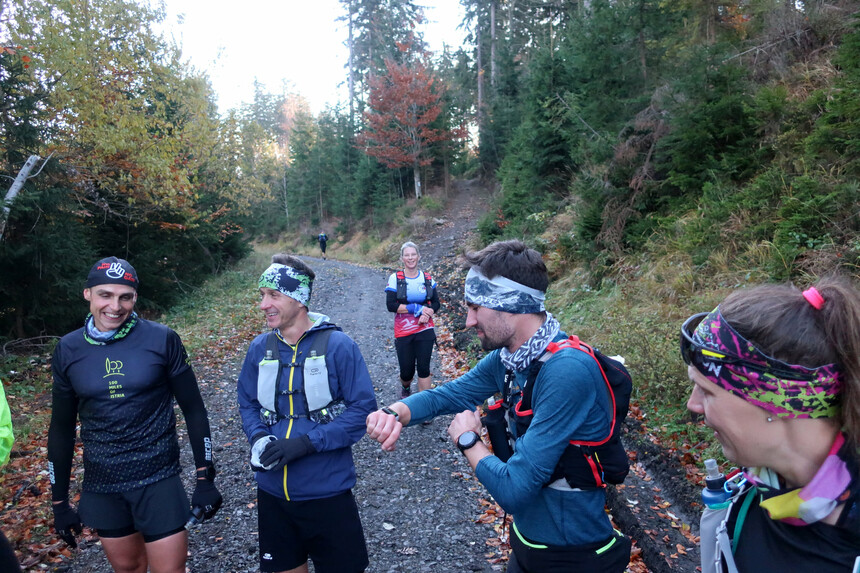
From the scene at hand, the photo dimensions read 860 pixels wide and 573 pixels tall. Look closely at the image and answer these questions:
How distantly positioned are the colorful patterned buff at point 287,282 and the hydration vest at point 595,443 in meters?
1.57

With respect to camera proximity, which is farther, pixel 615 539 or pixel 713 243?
pixel 713 243

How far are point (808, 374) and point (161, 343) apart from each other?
327 centimetres

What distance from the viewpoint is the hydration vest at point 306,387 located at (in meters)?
2.88

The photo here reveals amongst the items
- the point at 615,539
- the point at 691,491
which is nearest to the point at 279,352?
the point at 615,539

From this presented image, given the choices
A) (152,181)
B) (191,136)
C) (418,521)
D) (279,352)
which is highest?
(191,136)

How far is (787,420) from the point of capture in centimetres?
133

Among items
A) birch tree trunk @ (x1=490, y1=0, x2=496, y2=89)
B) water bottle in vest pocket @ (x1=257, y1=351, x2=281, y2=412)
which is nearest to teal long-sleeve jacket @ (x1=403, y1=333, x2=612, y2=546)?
water bottle in vest pocket @ (x1=257, y1=351, x2=281, y2=412)

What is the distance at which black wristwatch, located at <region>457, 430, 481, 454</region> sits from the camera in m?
2.10

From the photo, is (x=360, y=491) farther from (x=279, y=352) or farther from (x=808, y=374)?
(x=808, y=374)

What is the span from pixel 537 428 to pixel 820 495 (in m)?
0.89

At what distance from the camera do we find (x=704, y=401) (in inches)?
58.6

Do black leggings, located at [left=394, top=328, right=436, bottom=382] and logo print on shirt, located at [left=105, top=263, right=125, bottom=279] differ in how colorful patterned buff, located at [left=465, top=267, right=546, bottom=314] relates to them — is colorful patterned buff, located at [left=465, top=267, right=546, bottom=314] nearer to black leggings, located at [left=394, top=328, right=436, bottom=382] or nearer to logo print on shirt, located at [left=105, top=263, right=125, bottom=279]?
logo print on shirt, located at [left=105, top=263, right=125, bottom=279]

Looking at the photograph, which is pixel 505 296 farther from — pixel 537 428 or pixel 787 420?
pixel 787 420

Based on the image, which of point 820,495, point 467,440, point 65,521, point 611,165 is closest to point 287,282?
point 467,440
